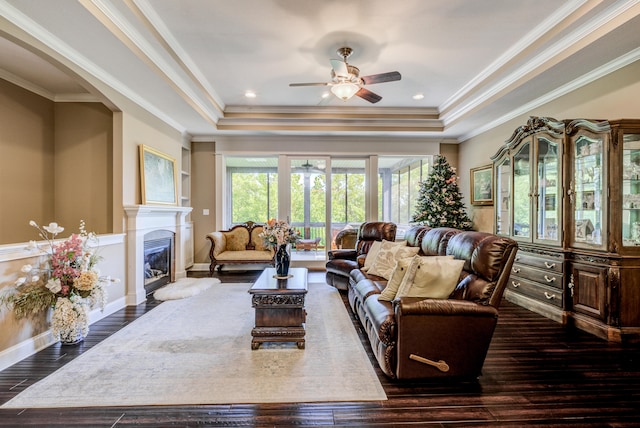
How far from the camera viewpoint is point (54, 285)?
2562 mm

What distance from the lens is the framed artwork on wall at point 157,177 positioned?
13.5 ft

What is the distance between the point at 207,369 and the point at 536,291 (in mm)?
3794

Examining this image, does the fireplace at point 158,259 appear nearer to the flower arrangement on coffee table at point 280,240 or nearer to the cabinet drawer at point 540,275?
the flower arrangement on coffee table at point 280,240

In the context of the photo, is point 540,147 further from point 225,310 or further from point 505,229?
point 225,310

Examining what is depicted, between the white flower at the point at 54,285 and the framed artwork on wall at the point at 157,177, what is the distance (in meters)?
1.69

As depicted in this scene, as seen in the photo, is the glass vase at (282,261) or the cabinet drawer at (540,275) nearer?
the glass vase at (282,261)

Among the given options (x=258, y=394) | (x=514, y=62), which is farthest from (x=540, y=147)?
(x=258, y=394)

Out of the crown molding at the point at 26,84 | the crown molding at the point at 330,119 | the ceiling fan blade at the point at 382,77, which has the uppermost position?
the crown molding at the point at 330,119

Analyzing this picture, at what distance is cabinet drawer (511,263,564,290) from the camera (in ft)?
10.7

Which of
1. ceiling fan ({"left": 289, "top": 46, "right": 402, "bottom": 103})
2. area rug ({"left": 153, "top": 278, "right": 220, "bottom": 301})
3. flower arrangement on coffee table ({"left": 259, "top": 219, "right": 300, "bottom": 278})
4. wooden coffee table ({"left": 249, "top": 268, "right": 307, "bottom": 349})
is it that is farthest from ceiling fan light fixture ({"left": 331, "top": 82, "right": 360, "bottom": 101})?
area rug ({"left": 153, "top": 278, "right": 220, "bottom": 301})

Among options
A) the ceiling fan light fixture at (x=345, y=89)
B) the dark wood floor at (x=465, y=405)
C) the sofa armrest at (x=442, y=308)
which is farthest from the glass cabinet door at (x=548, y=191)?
the ceiling fan light fixture at (x=345, y=89)

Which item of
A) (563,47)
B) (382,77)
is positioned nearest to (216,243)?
(382,77)

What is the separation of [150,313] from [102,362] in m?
1.14

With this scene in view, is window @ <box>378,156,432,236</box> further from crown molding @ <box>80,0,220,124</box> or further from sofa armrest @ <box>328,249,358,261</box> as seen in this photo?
crown molding @ <box>80,0,220,124</box>
